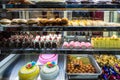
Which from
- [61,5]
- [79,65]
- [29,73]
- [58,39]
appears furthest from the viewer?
[79,65]

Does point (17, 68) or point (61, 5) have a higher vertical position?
point (61, 5)

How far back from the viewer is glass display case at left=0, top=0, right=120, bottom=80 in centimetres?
225

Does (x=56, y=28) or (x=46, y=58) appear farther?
(x=46, y=58)

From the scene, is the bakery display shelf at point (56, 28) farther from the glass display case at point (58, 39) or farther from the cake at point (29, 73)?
the cake at point (29, 73)

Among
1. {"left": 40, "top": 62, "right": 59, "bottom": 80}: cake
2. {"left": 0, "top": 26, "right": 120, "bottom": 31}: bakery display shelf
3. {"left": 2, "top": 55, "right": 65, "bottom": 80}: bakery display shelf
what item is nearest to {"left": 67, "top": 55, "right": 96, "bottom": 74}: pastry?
{"left": 2, "top": 55, "right": 65, "bottom": 80}: bakery display shelf

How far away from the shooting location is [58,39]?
2576 millimetres

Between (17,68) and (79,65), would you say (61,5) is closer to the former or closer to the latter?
(79,65)

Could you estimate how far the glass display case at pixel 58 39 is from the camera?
2250mm

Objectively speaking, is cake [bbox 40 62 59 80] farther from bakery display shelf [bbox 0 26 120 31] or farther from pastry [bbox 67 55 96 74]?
bakery display shelf [bbox 0 26 120 31]

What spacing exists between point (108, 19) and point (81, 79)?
911 millimetres

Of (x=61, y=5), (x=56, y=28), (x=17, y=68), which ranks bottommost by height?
(x=17, y=68)

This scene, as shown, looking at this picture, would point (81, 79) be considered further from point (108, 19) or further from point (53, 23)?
point (108, 19)

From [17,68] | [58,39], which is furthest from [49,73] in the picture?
[17,68]

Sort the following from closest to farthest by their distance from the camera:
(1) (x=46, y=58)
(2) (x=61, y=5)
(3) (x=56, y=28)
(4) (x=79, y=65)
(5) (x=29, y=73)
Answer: (2) (x=61, y=5), (3) (x=56, y=28), (5) (x=29, y=73), (4) (x=79, y=65), (1) (x=46, y=58)
